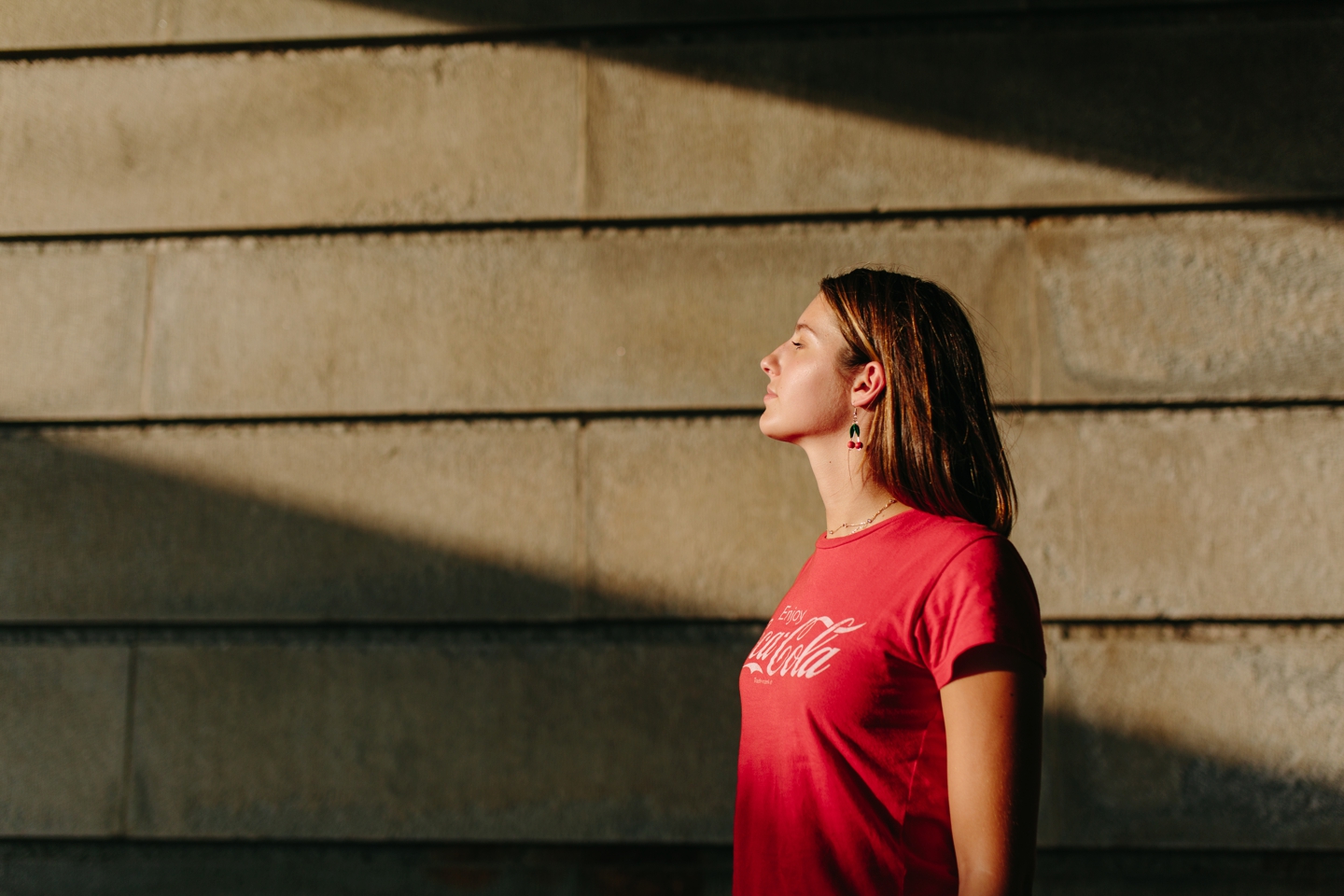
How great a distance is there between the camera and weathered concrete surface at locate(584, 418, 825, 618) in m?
2.81

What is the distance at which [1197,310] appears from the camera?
280cm

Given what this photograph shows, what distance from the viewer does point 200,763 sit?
9.25 ft

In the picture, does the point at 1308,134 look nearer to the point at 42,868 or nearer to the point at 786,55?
the point at 786,55

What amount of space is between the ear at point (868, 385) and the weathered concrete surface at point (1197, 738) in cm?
149

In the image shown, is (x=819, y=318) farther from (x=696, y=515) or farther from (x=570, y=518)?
(x=570, y=518)

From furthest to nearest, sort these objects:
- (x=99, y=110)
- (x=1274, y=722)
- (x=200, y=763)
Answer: (x=99, y=110), (x=200, y=763), (x=1274, y=722)

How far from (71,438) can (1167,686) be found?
385 cm

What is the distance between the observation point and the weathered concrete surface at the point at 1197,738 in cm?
262

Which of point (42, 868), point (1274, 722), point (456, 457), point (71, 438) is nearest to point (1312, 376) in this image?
point (1274, 722)

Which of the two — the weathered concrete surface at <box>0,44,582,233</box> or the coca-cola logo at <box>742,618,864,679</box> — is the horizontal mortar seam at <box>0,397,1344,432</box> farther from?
the coca-cola logo at <box>742,618,864,679</box>

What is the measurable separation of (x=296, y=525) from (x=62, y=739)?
1.07 m

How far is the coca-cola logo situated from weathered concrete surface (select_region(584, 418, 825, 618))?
1.13 meters

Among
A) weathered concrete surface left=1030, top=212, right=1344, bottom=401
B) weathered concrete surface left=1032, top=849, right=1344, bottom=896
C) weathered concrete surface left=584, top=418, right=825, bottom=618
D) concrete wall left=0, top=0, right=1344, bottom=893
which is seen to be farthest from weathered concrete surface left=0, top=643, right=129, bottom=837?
weathered concrete surface left=1030, top=212, right=1344, bottom=401

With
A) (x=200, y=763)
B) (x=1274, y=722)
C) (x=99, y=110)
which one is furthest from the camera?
(x=99, y=110)
